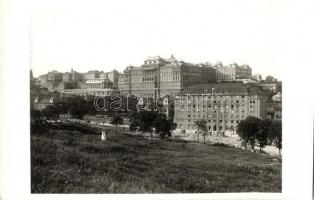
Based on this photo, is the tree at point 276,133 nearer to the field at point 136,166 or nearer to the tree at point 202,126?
the field at point 136,166

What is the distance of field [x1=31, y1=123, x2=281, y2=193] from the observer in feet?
16.8

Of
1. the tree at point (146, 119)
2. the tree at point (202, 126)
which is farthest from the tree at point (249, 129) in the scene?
the tree at point (146, 119)

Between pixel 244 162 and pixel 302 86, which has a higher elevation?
pixel 302 86

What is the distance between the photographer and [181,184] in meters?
5.18

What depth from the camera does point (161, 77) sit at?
563cm

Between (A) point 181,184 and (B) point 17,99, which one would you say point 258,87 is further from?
(B) point 17,99

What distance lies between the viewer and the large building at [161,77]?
5.32 meters

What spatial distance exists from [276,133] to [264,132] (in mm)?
157

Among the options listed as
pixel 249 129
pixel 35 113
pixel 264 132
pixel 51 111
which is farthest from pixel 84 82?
pixel 264 132

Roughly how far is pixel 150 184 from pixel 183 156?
0.57 metres

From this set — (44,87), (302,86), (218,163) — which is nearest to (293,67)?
(302,86)

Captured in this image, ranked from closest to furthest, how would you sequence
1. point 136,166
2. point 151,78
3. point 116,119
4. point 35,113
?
point 35,113 → point 136,166 → point 116,119 → point 151,78

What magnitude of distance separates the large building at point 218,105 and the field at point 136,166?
0.28 m

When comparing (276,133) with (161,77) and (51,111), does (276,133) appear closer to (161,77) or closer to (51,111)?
(161,77)
